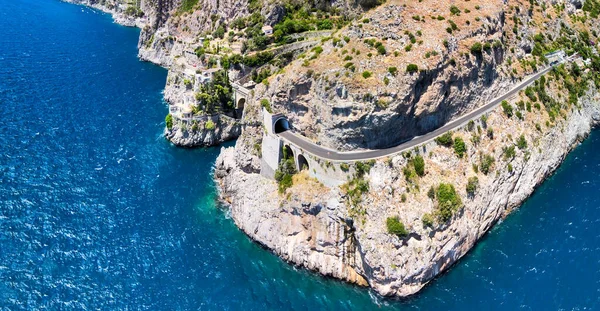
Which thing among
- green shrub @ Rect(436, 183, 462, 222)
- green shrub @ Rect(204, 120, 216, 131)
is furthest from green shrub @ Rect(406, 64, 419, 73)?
green shrub @ Rect(204, 120, 216, 131)

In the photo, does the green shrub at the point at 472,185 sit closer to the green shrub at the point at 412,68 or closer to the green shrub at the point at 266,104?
the green shrub at the point at 412,68

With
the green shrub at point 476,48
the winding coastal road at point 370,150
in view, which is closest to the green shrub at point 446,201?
the winding coastal road at point 370,150

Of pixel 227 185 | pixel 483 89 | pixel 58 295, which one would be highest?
pixel 483 89

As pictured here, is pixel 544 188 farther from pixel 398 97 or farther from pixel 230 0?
pixel 230 0

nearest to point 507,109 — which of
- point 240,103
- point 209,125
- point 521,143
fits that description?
point 521,143

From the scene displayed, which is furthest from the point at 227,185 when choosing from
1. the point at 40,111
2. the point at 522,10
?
the point at 522,10

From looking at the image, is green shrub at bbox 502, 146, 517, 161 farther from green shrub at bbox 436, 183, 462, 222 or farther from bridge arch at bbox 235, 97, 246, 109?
bridge arch at bbox 235, 97, 246, 109
